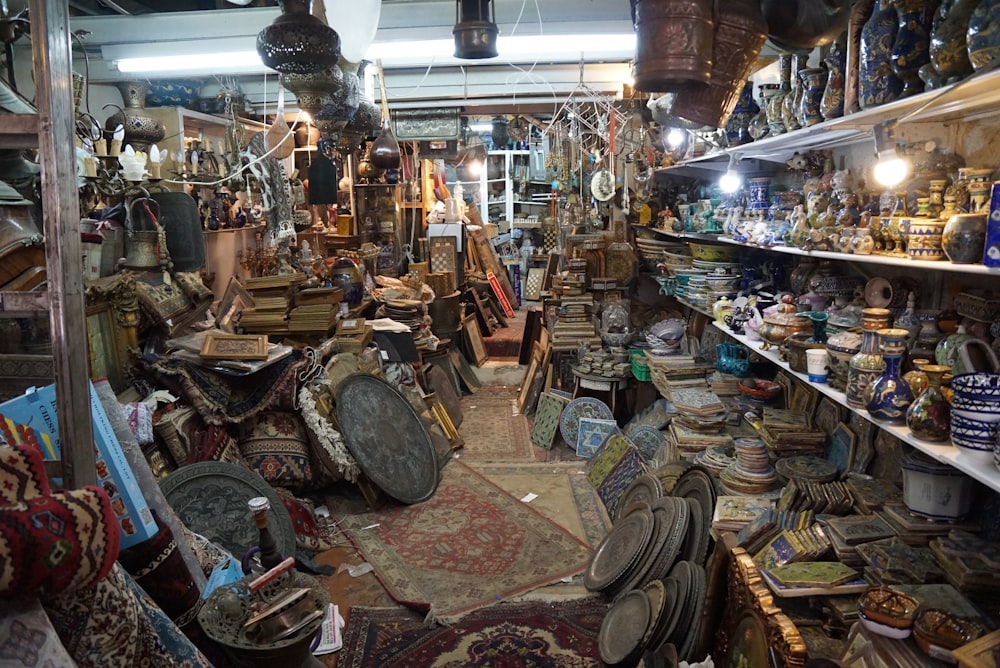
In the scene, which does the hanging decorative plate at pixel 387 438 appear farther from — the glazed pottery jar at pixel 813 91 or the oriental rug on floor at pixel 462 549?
the glazed pottery jar at pixel 813 91

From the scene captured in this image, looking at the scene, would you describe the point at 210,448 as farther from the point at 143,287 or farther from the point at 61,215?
the point at 61,215

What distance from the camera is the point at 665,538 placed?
3.00 meters

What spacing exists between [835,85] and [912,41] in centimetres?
45

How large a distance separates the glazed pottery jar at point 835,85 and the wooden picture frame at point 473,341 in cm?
578

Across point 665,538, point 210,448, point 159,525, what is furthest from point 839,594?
point 210,448

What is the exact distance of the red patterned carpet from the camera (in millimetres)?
2875

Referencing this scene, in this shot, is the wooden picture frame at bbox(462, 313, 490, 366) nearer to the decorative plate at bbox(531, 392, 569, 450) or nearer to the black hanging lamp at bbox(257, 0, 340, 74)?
the decorative plate at bbox(531, 392, 569, 450)

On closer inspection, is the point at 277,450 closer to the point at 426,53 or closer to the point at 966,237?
the point at 426,53

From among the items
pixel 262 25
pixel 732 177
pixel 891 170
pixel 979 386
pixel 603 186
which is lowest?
pixel 979 386

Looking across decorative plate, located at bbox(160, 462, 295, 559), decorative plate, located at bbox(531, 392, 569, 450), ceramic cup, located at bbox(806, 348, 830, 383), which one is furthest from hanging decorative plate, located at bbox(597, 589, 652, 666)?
decorative plate, located at bbox(531, 392, 569, 450)

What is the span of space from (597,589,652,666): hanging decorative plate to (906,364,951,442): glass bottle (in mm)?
1249

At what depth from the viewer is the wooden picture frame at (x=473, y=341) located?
798 centimetres

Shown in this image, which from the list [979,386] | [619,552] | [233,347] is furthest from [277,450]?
[979,386]

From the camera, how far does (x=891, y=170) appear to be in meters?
2.29
